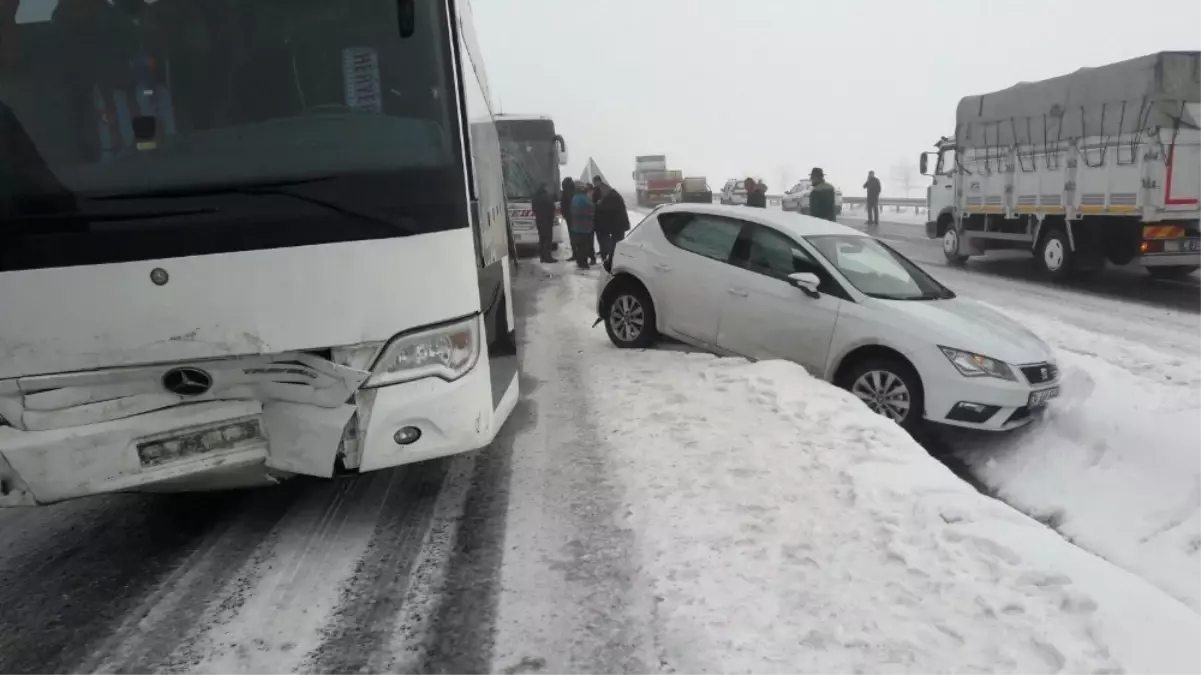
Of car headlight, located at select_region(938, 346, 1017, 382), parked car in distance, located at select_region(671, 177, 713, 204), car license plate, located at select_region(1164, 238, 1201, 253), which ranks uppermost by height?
parked car in distance, located at select_region(671, 177, 713, 204)

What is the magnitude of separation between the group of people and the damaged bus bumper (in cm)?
1008

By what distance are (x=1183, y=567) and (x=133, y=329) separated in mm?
5805

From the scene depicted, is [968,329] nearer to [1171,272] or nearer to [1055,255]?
[1055,255]

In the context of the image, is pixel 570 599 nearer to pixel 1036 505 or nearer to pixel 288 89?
pixel 288 89

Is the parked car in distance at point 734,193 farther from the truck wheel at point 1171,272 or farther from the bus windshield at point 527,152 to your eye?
the truck wheel at point 1171,272

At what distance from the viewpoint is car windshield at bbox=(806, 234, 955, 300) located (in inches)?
249

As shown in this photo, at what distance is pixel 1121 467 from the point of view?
18.0ft

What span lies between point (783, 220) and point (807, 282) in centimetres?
105

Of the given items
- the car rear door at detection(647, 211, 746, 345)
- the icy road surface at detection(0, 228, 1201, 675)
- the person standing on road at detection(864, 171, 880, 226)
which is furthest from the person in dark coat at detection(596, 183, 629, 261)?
the person standing on road at detection(864, 171, 880, 226)

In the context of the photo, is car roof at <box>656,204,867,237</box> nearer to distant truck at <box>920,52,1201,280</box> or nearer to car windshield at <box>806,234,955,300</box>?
car windshield at <box>806,234,955,300</box>

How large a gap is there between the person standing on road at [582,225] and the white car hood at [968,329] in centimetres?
935

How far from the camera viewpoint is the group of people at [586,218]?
1439 cm

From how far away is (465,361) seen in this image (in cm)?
347

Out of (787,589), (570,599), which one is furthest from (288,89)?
(787,589)
